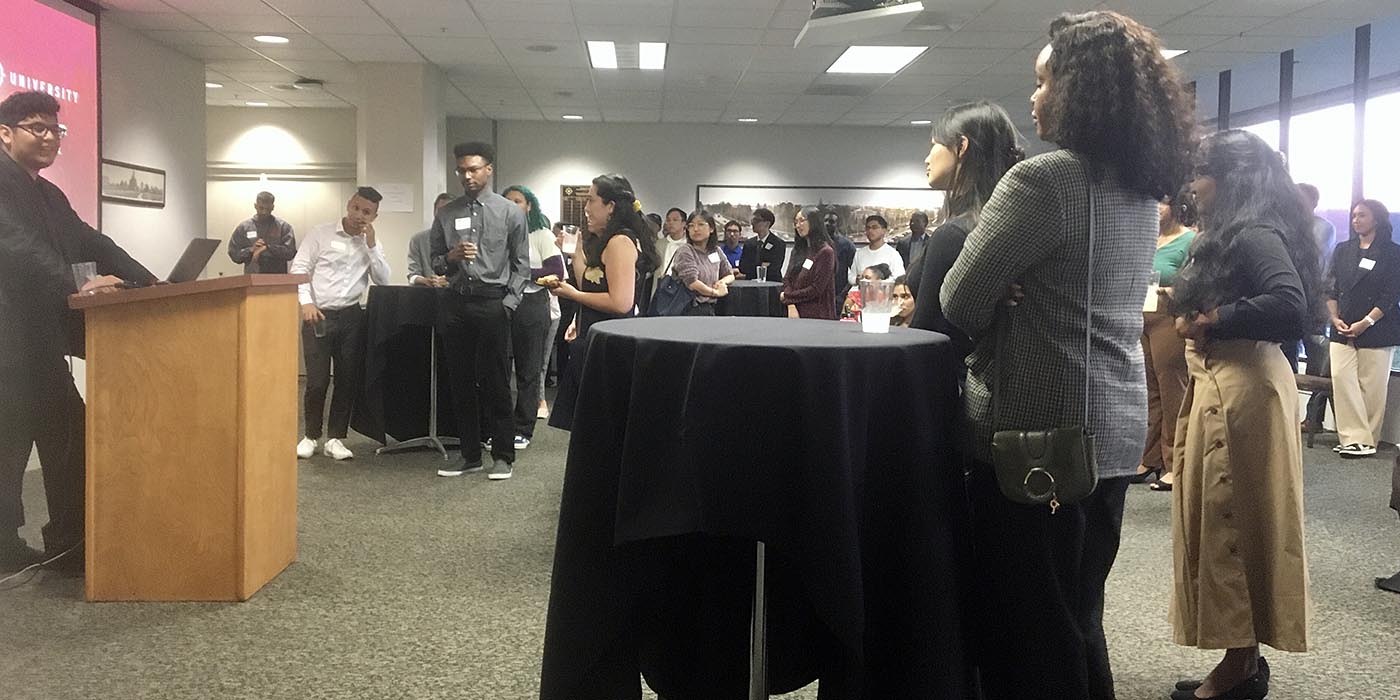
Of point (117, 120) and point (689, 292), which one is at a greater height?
point (117, 120)

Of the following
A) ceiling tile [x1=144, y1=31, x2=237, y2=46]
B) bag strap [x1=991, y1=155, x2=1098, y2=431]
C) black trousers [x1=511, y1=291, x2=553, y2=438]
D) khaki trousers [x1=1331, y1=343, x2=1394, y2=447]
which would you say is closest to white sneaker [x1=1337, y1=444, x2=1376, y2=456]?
khaki trousers [x1=1331, y1=343, x2=1394, y2=447]

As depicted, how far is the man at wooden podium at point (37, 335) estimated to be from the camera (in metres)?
3.22

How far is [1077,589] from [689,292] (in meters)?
4.50

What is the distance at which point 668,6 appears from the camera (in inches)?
267

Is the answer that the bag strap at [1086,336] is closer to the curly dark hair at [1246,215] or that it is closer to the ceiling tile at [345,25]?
the curly dark hair at [1246,215]

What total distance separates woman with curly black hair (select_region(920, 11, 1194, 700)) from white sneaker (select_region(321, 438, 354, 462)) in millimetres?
4432

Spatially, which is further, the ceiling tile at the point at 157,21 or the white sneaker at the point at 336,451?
the ceiling tile at the point at 157,21

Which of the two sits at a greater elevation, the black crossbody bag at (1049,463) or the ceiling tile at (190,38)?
the ceiling tile at (190,38)

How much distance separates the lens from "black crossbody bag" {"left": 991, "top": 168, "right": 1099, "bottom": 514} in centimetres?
162

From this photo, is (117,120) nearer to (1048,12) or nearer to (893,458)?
(1048,12)

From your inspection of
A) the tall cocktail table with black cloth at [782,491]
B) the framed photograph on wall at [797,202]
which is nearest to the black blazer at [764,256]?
the framed photograph on wall at [797,202]

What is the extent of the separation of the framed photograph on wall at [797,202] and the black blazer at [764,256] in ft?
8.46

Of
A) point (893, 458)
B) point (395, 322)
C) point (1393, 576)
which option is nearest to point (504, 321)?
point (395, 322)

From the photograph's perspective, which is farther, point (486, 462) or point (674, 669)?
point (486, 462)
